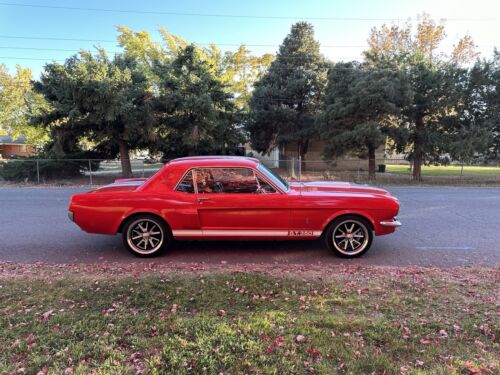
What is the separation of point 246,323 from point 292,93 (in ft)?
79.6

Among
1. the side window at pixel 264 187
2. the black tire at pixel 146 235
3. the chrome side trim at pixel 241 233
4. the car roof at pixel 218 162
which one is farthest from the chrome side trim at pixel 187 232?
the side window at pixel 264 187

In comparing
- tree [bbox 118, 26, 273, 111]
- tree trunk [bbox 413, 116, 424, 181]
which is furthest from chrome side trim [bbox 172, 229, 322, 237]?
tree [bbox 118, 26, 273, 111]

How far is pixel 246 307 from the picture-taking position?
11.0ft

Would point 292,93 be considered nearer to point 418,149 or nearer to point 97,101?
point 418,149

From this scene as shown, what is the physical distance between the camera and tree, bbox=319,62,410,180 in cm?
1867

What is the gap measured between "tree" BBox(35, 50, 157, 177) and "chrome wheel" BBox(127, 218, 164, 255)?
13525mm

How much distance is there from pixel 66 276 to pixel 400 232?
6154 millimetres

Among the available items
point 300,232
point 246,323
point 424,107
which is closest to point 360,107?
point 424,107

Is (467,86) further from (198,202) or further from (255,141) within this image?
(198,202)

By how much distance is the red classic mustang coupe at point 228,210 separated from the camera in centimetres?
530

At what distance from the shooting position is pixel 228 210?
17.4 ft

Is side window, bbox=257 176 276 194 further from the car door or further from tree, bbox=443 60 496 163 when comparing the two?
tree, bbox=443 60 496 163

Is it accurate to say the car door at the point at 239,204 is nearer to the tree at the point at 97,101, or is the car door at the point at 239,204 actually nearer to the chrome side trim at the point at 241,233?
the chrome side trim at the point at 241,233

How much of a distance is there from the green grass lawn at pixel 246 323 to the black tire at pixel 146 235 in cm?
108
